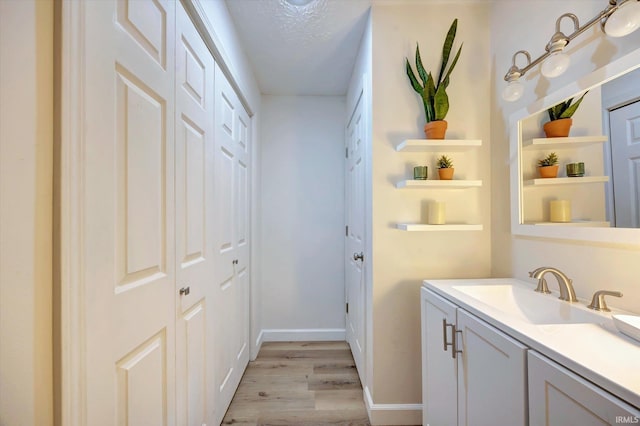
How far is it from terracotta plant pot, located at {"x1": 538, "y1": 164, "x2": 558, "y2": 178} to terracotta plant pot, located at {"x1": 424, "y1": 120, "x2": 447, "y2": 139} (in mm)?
486

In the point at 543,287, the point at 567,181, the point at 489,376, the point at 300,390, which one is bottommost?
the point at 300,390

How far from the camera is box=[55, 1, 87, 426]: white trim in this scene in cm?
60

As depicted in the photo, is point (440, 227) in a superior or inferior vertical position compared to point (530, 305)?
superior

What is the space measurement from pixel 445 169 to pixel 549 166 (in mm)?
452

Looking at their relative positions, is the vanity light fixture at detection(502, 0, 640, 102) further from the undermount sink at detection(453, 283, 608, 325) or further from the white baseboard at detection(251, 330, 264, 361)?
the white baseboard at detection(251, 330, 264, 361)

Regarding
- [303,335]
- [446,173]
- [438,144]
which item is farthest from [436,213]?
[303,335]

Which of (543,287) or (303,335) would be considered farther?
(303,335)

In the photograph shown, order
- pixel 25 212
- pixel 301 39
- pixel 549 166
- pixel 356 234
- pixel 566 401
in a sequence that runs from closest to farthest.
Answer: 1. pixel 25 212
2. pixel 566 401
3. pixel 549 166
4. pixel 301 39
5. pixel 356 234

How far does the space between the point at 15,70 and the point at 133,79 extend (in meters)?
0.30

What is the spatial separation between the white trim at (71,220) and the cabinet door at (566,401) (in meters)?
1.10

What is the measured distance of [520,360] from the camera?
2.63 ft

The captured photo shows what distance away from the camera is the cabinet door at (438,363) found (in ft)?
3.89

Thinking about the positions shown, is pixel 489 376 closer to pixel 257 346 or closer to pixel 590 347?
pixel 590 347

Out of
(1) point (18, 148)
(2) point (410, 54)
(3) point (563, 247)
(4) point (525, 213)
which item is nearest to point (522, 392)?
(3) point (563, 247)
